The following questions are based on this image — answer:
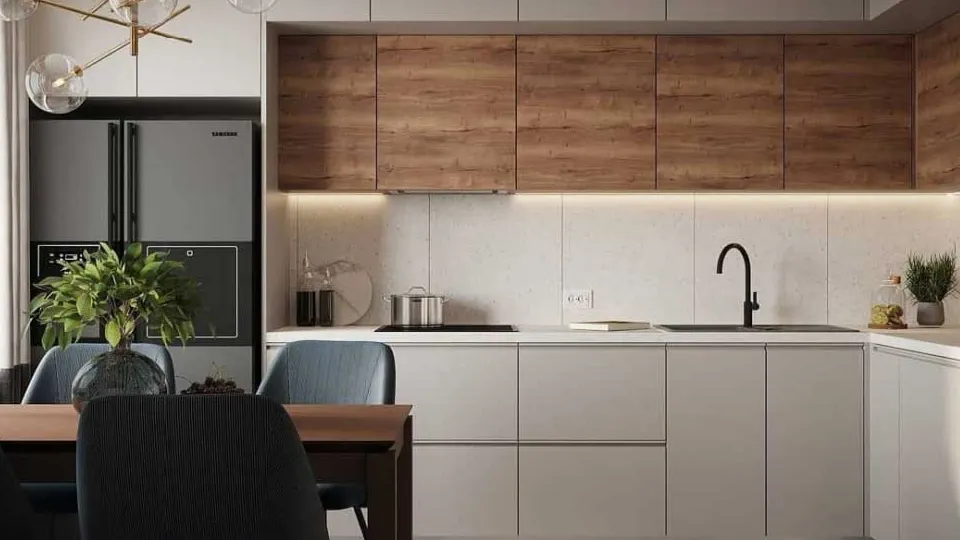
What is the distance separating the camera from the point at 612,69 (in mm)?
4438

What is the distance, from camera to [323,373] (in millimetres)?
3410

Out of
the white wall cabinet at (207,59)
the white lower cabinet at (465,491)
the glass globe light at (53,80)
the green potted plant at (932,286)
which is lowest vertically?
the white lower cabinet at (465,491)

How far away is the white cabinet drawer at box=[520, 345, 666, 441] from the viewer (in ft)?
13.6

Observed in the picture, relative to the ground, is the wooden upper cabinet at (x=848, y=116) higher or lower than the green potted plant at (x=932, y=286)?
higher

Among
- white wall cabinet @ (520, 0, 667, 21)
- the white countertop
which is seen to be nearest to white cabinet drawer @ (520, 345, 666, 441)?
the white countertop

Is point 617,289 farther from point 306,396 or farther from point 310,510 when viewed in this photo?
point 310,510

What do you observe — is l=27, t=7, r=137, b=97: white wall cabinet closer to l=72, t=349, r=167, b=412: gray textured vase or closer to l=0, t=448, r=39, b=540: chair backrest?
l=72, t=349, r=167, b=412: gray textured vase

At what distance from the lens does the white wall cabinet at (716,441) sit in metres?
4.14

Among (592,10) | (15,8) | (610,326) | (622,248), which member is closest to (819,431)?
(610,326)

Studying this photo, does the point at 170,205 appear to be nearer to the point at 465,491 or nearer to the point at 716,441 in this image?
the point at 465,491

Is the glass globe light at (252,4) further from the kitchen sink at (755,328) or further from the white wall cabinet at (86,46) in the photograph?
the kitchen sink at (755,328)

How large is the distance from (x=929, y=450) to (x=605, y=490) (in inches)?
50.3

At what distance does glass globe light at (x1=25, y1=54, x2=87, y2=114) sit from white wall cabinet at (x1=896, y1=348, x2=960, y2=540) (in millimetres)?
2933

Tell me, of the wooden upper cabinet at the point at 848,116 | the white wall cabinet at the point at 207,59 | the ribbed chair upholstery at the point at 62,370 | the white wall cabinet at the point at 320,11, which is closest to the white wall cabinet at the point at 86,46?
the white wall cabinet at the point at 207,59
